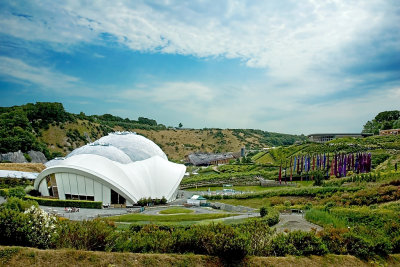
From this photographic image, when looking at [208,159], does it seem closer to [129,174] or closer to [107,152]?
[107,152]

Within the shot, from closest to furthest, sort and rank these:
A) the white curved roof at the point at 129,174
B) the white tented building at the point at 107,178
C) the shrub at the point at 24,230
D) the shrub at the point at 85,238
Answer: the shrub at the point at 24,230
the shrub at the point at 85,238
the white curved roof at the point at 129,174
the white tented building at the point at 107,178

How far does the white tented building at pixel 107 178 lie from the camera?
36031mm

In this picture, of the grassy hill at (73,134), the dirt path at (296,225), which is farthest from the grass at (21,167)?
the dirt path at (296,225)

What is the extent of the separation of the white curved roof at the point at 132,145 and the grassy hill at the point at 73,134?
33110 millimetres

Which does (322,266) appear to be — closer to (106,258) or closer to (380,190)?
(106,258)

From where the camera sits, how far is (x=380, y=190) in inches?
1039

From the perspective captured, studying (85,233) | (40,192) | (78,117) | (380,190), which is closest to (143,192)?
(40,192)

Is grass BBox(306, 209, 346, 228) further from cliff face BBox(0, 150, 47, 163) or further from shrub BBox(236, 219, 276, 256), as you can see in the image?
cliff face BBox(0, 150, 47, 163)

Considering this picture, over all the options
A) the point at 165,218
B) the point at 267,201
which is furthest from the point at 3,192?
the point at 267,201

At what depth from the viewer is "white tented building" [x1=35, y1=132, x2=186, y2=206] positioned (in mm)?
36031

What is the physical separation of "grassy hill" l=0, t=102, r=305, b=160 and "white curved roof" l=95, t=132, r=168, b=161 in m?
33.1

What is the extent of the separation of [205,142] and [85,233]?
125315mm

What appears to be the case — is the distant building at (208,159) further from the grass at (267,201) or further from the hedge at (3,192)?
the hedge at (3,192)

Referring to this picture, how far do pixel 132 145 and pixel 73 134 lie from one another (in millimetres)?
56967
